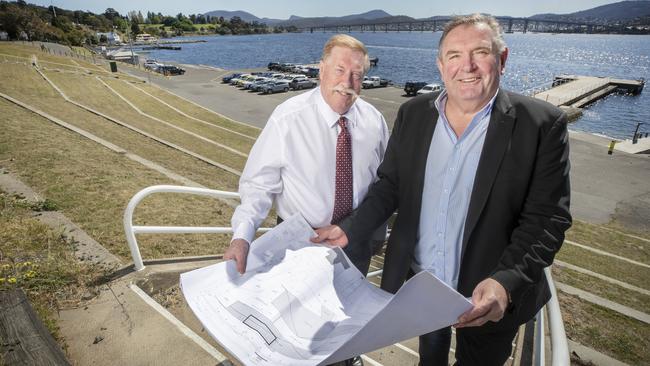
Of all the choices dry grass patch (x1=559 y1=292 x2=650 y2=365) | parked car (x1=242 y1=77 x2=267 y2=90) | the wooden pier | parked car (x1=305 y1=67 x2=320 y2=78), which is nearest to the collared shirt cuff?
dry grass patch (x1=559 y1=292 x2=650 y2=365)

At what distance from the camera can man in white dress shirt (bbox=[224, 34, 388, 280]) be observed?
2410 mm

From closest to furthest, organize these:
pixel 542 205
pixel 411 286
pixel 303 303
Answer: pixel 411 286 < pixel 303 303 < pixel 542 205

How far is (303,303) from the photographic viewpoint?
5.05 ft

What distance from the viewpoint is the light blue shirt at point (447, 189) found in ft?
5.99

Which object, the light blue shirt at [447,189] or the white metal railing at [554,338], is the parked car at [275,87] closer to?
the light blue shirt at [447,189]

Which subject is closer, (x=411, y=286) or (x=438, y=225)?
(x=411, y=286)

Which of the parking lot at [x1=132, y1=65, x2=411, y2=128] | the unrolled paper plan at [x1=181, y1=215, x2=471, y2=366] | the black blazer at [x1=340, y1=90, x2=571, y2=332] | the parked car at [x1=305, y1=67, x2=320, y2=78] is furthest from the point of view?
the parked car at [x1=305, y1=67, x2=320, y2=78]

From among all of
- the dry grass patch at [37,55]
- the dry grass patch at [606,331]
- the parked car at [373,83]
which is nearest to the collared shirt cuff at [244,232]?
the dry grass patch at [606,331]

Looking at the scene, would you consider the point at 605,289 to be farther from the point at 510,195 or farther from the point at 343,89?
the point at 343,89

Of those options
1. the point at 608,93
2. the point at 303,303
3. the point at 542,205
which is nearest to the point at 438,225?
the point at 542,205

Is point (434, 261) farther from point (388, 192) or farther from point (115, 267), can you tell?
point (115, 267)

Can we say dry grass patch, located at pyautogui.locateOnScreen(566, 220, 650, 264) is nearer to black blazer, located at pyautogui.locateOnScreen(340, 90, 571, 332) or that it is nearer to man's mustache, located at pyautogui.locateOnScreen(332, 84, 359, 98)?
black blazer, located at pyautogui.locateOnScreen(340, 90, 571, 332)

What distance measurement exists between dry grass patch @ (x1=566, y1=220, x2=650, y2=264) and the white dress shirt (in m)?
10.5

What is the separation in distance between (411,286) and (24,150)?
29.7ft
